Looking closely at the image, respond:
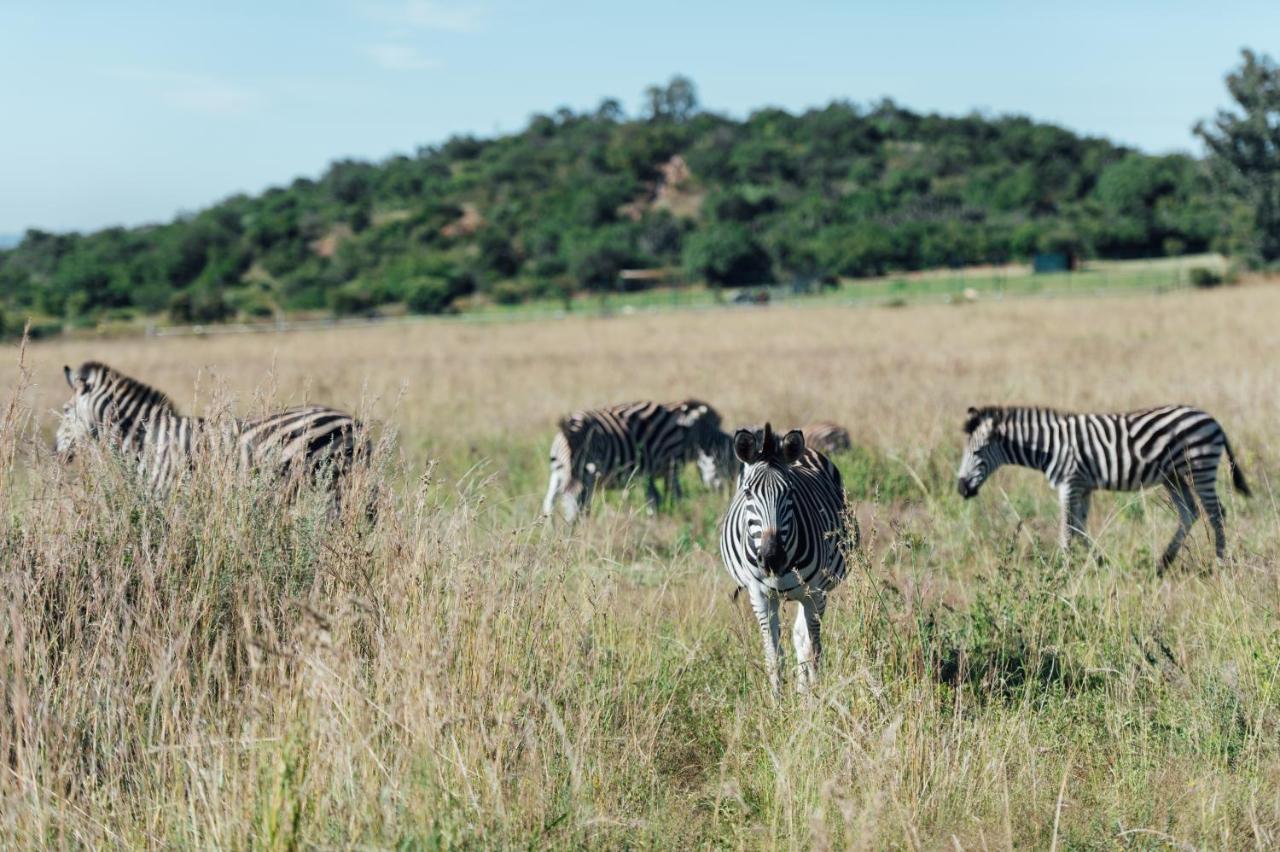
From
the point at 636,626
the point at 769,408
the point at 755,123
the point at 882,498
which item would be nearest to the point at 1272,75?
the point at 769,408

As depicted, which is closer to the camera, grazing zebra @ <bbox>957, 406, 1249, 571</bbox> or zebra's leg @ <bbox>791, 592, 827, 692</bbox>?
zebra's leg @ <bbox>791, 592, 827, 692</bbox>

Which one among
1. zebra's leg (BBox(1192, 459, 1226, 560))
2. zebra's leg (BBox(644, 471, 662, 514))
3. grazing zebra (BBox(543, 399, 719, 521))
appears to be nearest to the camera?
zebra's leg (BBox(1192, 459, 1226, 560))

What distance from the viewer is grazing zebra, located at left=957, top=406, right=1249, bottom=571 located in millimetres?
8047

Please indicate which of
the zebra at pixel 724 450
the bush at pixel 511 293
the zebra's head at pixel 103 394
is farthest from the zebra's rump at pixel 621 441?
the bush at pixel 511 293

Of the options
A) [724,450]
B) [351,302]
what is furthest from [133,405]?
[351,302]

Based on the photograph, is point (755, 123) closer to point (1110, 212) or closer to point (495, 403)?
point (1110, 212)

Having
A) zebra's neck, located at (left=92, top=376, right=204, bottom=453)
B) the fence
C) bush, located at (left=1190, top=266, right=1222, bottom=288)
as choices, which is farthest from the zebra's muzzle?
bush, located at (left=1190, top=266, right=1222, bottom=288)

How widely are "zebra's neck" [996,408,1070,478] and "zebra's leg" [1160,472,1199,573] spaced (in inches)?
29.9

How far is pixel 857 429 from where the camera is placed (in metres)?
12.5

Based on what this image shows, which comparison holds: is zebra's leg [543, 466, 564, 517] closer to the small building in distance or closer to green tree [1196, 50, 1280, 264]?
green tree [1196, 50, 1280, 264]

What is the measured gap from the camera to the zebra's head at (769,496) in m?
4.77

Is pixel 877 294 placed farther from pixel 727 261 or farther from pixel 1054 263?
pixel 727 261

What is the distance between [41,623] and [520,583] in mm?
1862

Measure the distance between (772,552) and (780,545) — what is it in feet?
0.25
